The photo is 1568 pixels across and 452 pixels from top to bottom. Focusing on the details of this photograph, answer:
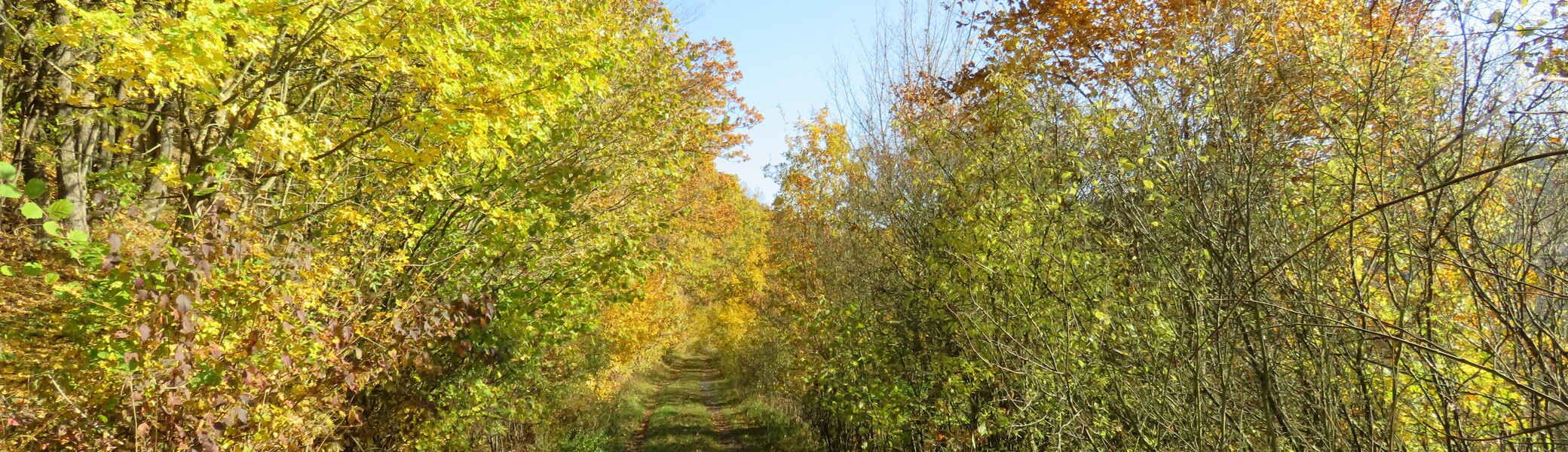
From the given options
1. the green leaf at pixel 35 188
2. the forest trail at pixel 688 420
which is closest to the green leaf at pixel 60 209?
the green leaf at pixel 35 188

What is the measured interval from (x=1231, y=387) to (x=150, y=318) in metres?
5.23

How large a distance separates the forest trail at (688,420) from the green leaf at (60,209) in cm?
1298

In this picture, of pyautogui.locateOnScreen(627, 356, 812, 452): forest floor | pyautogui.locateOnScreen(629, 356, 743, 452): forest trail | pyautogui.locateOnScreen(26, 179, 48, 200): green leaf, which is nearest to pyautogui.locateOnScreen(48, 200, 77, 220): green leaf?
pyautogui.locateOnScreen(26, 179, 48, 200): green leaf

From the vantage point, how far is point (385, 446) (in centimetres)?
637

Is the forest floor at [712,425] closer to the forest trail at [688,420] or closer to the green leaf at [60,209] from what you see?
the forest trail at [688,420]

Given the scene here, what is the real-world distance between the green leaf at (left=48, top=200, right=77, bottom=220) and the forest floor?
1185 cm

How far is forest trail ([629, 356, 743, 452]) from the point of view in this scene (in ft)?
46.6

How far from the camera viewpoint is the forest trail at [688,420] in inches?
560

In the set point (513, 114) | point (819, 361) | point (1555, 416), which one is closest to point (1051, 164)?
point (1555, 416)

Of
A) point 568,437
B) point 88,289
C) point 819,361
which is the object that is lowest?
point 568,437

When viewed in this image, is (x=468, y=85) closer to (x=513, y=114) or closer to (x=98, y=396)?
(x=513, y=114)

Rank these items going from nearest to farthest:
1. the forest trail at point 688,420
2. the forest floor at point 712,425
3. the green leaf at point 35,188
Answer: the green leaf at point 35,188
the forest floor at point 712,425
the forest trail at point 688,420

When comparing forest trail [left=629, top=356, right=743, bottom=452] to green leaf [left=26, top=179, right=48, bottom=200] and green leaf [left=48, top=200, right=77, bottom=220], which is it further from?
green leaf [left=26, top=179, right=48, bottom=200]

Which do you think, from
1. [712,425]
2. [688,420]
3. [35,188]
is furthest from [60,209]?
[688,420]
